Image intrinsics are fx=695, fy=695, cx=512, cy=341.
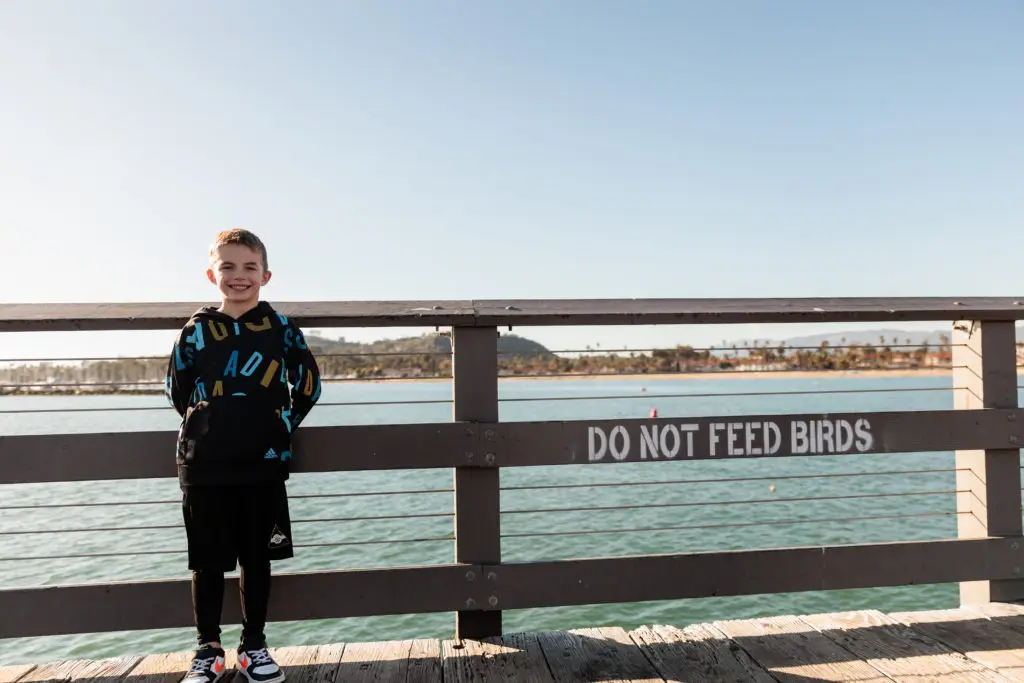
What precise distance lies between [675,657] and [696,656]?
0.07 meters

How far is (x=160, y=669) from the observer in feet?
7.33

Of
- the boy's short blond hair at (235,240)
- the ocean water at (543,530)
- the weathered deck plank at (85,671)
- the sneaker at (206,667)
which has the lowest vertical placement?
the ocean water at (543,530)

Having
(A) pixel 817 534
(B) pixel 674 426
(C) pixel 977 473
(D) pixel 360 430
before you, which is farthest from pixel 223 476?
(A) pixel 817 534

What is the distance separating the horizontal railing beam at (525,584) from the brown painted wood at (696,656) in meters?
0.14

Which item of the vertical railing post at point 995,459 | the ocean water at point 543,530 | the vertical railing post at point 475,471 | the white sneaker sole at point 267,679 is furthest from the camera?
the ocean water at point 543,530

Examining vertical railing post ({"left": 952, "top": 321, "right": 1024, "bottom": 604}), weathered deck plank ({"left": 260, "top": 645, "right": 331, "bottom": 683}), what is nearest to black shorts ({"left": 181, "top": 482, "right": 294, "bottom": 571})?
weathered deck plank ({"left": 260, "top": 645, "right": 331, "bottom": 683})

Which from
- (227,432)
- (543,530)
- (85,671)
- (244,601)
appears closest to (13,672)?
(85,671)

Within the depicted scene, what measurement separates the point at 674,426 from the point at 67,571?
9.80 metres

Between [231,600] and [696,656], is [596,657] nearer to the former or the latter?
[696,656]

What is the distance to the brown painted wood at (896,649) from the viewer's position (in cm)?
213

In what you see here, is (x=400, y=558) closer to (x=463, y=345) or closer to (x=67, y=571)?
(x=67, y=571)

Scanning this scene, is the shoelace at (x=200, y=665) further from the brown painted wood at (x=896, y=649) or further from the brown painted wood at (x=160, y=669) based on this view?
the brown painted wood at (x=896, y=649)

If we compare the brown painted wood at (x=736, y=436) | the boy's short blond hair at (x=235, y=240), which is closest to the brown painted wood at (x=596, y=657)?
the brown painted wood at (x=736, y=436)

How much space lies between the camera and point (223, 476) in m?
2.09
